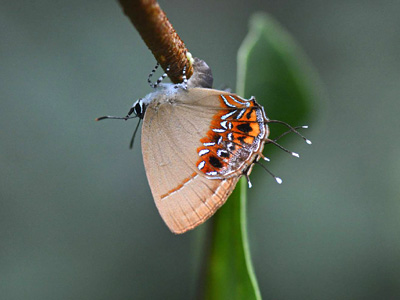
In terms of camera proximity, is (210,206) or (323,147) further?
(323,147)

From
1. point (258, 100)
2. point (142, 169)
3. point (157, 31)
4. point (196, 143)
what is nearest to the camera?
point (157, 31)

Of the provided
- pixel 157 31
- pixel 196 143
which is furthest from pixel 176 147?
pixel 157 31

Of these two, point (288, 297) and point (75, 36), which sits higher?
point (75, 36)

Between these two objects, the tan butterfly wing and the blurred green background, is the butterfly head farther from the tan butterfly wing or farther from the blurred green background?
the blurred green background

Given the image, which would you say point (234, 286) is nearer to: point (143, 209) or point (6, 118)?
point (143, 209)

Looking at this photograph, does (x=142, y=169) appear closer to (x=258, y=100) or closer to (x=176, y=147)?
(x=176, y=147)

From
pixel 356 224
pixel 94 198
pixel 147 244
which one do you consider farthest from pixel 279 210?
pixel 94 198

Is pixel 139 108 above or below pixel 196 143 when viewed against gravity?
above

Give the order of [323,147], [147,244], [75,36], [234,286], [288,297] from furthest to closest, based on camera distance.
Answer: [75,36] < [323,147] < [147,244] < [288,297] < [234,286]
